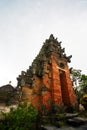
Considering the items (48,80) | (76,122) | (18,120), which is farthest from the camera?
(48,80)

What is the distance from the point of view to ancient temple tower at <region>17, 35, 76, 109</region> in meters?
11.4

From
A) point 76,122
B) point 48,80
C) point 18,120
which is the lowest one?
point 76,122

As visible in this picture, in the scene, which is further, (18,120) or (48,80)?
(48,80)

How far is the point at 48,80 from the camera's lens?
1271 cm

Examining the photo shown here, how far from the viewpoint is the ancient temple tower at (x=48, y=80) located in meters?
11.4

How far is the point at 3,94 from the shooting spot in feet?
35.3

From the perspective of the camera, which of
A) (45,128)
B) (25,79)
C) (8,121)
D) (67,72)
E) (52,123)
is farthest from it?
(67,72)

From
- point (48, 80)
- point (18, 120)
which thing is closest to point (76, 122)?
point (48, 80)

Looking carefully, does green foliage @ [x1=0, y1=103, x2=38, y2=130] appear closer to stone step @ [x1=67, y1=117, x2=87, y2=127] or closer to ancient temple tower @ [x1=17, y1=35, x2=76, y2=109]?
ancient temple tower @ [x1=17, y1=35, x2=76, y2=109]

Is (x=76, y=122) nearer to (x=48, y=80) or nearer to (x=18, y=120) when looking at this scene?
(x=48, y=80)

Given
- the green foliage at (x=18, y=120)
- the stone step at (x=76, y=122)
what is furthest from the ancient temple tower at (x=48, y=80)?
the green foliage at (x=18, y=120)

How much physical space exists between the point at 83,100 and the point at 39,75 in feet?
16.9

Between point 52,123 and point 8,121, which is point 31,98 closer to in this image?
point 52,123

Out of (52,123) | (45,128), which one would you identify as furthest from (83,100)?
(45,128)
